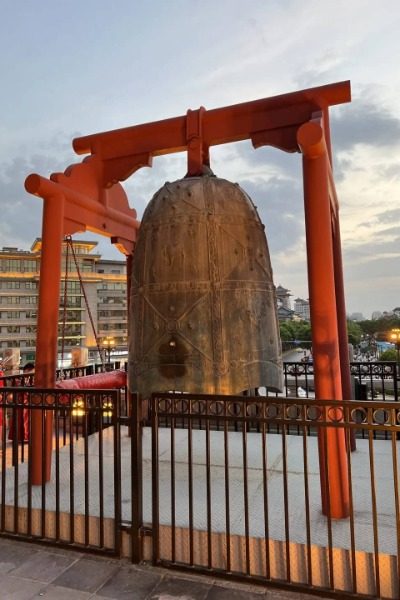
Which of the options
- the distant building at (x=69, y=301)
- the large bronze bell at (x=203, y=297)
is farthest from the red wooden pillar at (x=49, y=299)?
the distant building at (x=69, y=301)

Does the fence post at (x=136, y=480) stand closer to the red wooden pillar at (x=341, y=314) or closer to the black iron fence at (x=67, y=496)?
the black iron fence at (x=67, y=496)

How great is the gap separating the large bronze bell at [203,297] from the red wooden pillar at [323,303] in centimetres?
37

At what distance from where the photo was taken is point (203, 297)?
10.6 feet

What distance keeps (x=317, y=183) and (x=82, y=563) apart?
3545 mm

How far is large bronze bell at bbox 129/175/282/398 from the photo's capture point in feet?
10.3

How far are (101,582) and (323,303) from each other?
261cm

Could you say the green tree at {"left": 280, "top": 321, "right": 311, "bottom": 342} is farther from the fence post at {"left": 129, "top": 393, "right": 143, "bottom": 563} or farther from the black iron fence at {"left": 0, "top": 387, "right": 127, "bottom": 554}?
the fence post at {"left": 129, "top": 393, "right": 143, "bottom": 563}

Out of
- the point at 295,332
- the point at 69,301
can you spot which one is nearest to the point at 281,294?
the point at 295,332

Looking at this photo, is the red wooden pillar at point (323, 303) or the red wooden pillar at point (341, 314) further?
the red wooden pillar at point (341, 314)

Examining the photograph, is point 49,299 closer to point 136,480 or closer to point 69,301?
point 136,480

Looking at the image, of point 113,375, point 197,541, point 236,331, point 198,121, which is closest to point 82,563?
point 197,541

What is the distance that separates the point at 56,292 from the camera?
14.1 feet

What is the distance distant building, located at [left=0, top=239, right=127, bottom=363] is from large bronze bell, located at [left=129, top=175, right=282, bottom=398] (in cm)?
4400

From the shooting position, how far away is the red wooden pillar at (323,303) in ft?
10.1
